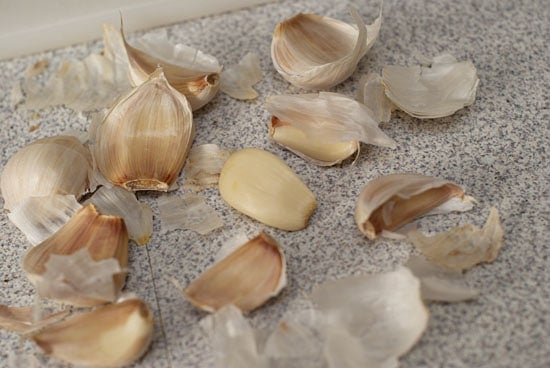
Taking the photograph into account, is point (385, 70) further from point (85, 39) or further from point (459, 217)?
point (85, 39)

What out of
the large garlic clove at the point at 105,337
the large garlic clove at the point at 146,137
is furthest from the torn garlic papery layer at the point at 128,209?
the large garlic clove at the point at 105,337

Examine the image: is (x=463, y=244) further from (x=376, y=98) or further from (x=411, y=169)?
(x=376, y=98)

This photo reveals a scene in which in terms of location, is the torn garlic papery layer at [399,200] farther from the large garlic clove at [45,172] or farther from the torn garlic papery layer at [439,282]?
the large garlic clove at [45,172]

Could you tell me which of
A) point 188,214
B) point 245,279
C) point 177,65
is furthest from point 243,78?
point 245,279

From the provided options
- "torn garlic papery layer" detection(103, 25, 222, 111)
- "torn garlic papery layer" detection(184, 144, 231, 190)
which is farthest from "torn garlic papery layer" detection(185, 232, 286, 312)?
"torn garlic papery layer" detection(103, 25, 222, 111)

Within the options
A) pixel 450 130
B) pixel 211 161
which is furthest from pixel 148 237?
pixel 450 130
